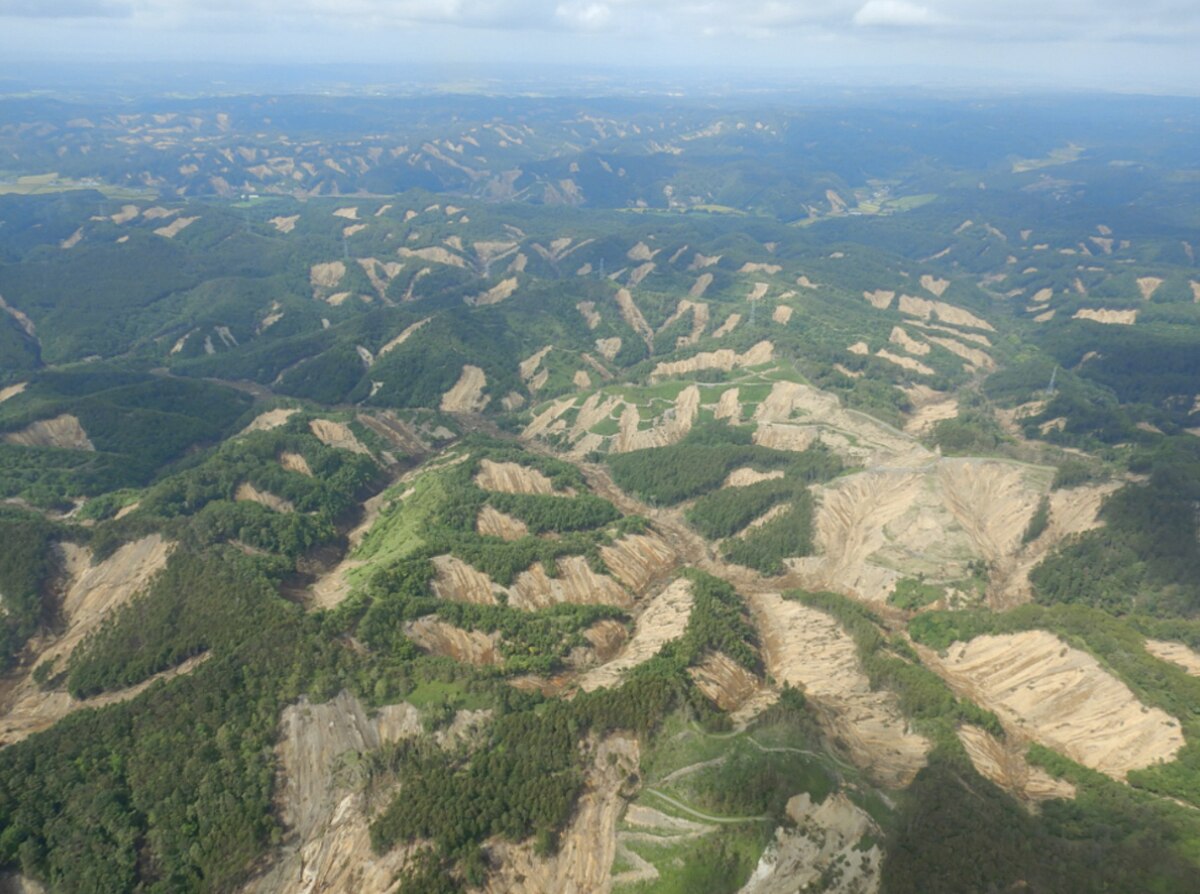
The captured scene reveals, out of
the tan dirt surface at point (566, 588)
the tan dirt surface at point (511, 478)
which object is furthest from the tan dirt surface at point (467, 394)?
the tan dirt surface at point (566, 588)

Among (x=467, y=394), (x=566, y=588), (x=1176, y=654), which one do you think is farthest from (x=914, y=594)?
(x=467, y=394)

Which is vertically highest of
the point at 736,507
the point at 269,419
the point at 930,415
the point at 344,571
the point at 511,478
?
the point at 736,507

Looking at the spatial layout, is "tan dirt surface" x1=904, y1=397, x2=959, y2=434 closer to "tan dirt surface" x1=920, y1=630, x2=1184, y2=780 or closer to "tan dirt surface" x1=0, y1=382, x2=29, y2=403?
"tan dirt surface" x1=920, y1=630, x2=1184, y2=780

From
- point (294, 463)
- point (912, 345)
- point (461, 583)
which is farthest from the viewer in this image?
point (912, 345)

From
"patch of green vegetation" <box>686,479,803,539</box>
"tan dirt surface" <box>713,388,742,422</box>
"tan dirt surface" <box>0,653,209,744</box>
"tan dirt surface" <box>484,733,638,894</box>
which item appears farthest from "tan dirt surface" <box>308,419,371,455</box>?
"tan dirt surface" <box>484,733,638,894</box>

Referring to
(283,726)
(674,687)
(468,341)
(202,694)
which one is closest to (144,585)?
(202,694)

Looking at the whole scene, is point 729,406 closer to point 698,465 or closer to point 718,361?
point 698,465
